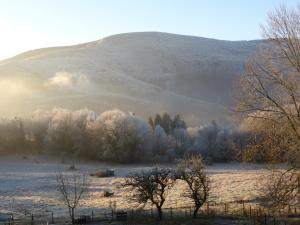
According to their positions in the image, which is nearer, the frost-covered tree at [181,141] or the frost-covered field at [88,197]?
the frost-covered field at [88,197]

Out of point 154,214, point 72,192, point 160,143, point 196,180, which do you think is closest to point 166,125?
point 160,143

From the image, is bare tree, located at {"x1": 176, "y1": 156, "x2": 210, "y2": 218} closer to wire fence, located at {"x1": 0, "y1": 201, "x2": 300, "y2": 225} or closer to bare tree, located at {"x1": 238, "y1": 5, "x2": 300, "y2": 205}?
wire fence, located at {"x1": 0, "y1": 201, "x2": 300, "y2": 225}

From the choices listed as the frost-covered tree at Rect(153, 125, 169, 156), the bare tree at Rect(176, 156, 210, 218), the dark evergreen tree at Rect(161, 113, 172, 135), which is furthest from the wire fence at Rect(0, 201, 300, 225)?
the dark evergreen tree at Rect(161, 113, 172, 135)

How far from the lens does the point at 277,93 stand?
64.0 feet

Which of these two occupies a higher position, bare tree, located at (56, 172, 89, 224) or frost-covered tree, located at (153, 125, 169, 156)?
frost-covered tree, located at (153, 125, 169, 156)

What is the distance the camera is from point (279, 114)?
63.6ft

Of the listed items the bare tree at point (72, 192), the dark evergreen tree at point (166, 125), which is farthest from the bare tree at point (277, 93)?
the dark evergreen tree at point (166, 125)

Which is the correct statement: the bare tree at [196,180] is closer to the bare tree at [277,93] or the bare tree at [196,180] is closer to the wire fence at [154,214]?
the wire fence at [154,214]

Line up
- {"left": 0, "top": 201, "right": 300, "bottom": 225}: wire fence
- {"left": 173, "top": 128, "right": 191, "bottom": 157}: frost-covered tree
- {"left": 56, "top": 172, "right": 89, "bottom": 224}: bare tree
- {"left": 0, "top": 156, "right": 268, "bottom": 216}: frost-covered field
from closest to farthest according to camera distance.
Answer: {"left": 0, "top": 201, "right": 300, "bottom": 225}: wire fence → {"left": 56, "top": 172, "right": 89, "bottom": 224}: bare tree → {"left": 0, "top": 156, "right": 268, "bottom": 216}: frost-covered field → {"left": 173, "top": 128, "right": 191, "bottom": 157}: frost-covered tree

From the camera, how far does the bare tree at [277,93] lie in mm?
18859

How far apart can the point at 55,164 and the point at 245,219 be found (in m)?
64.3

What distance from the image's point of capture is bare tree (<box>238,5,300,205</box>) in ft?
61.9

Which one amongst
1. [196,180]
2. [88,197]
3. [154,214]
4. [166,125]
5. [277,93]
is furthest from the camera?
[166,125]

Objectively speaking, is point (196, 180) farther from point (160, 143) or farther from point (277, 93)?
point (160, 143)
